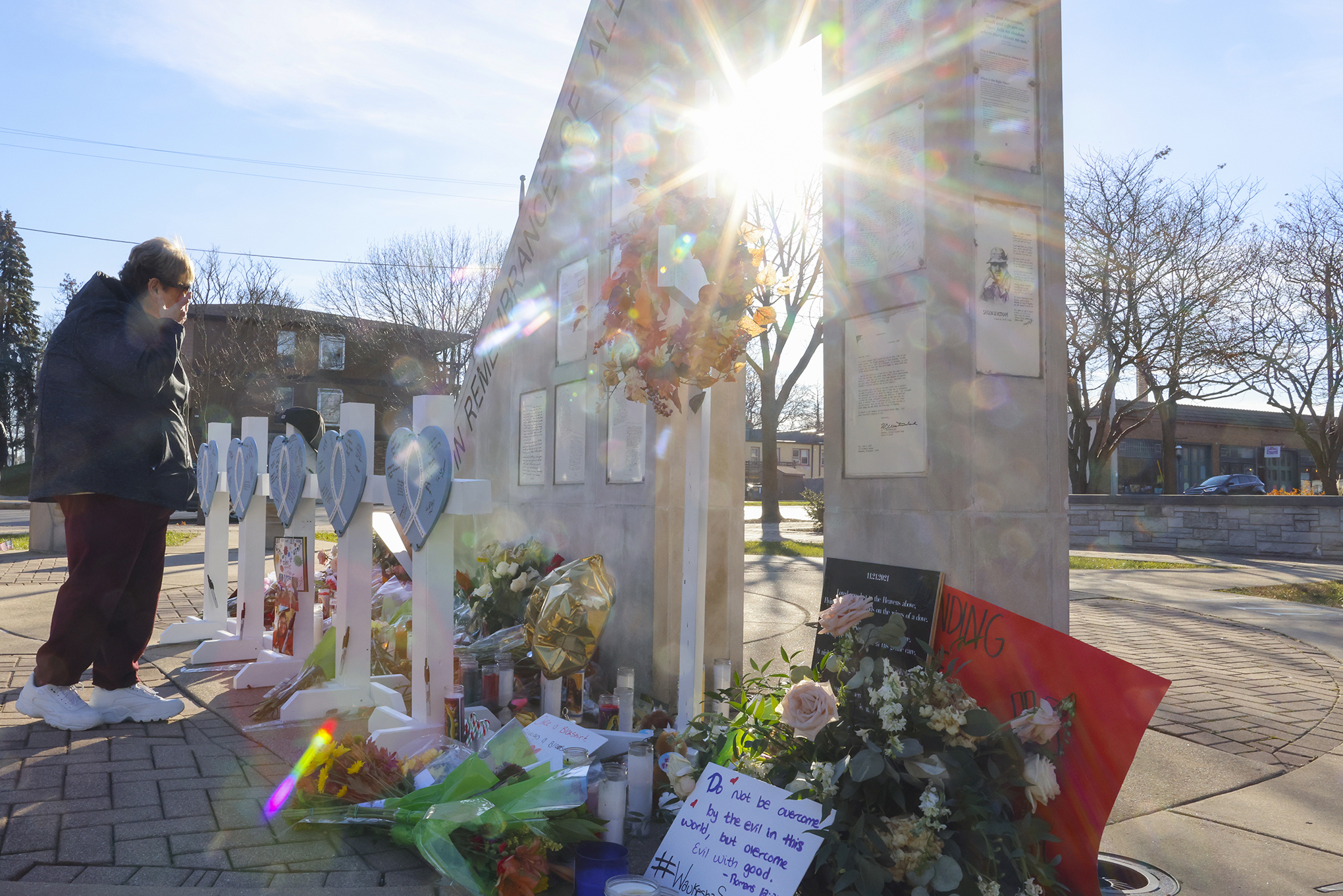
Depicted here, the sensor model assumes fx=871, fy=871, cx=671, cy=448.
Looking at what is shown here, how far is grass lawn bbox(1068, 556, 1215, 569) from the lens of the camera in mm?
13219

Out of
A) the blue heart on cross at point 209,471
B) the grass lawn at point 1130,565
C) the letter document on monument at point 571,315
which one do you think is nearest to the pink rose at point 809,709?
the letter document on monument at point 571,315

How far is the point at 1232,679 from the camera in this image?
5617 mm

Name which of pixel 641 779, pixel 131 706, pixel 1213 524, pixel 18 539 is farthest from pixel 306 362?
pixel 641 779

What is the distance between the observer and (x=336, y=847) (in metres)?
2.87

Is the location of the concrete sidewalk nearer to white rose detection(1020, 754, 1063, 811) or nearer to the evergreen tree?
white rose detection(1020, 754, 1063, 811)

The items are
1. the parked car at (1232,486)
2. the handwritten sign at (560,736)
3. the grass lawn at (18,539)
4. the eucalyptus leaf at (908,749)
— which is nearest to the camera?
the eucalyptus leaf at (908,749)

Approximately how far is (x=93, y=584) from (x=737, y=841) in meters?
3.27

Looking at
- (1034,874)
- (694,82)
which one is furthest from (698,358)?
(694,82)

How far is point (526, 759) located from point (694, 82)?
413 cm

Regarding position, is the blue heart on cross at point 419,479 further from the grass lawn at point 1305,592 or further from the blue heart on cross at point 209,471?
the grass lawn at point 1305,592

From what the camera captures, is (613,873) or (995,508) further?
(995,508)

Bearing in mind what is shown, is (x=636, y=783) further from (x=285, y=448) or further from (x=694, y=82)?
(x=694, y=82)

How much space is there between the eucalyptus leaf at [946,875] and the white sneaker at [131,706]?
3746 millimetres

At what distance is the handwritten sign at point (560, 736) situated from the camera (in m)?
3.26
